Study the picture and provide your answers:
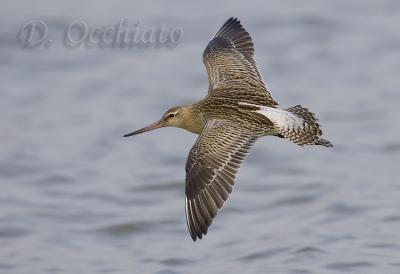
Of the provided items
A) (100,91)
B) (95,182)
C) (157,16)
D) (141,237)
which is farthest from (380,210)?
(157,16)

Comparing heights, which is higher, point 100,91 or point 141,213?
point 100,91

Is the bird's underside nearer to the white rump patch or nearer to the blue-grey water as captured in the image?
the white rump patch

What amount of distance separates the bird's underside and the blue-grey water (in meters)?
1.42

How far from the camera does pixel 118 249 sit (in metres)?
10.1

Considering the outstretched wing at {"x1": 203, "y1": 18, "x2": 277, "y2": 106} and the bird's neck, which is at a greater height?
the outstretched wing at {"x1": 203, "y1": 18, "x2": 277, "y2": 106}

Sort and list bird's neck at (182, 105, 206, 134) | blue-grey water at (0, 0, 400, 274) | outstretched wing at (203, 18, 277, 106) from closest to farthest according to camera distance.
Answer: bird's neck at (182, 105, 206, 134)
outstretched wing at (203, 18, 277, 106)
blue-grey water at (0, 0, 400, 274)

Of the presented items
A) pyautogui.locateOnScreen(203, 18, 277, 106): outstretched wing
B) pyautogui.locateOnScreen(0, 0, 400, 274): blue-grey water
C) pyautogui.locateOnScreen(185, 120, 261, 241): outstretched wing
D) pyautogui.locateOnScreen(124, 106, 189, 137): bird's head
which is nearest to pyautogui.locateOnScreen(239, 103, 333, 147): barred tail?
pyautogui.locateOnScreen(185, 120, 261, 241): outstretched wing

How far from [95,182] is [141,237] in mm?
1371

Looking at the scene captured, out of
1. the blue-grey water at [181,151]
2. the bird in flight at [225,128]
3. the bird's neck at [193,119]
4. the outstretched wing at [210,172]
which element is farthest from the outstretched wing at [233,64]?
the blue-grey water at [181,151]

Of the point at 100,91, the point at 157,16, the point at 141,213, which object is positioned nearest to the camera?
the point at 141,213

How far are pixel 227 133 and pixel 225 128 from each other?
61 millimetres

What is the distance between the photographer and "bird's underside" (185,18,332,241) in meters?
8.04

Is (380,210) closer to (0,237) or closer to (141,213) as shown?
(141,213)

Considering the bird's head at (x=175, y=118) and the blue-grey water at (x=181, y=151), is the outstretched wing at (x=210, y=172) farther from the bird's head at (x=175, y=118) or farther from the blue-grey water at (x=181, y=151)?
the blue-grey water at (x=181, y=151)
